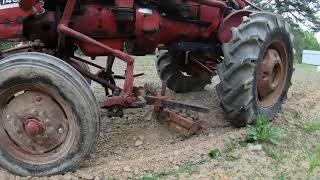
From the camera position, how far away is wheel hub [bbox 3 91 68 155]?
3.94 metres

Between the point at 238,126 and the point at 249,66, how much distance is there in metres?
0.68

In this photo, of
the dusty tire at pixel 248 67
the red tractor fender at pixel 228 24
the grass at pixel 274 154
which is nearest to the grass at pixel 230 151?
the grass at pixel 274 154

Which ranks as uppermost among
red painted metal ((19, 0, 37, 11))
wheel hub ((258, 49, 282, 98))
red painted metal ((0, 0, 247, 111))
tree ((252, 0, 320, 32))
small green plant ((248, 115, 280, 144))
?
red painted metal ((19, 0, 37, 11))

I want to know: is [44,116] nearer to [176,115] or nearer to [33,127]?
[33,127]

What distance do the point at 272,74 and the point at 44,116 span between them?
8.91ft

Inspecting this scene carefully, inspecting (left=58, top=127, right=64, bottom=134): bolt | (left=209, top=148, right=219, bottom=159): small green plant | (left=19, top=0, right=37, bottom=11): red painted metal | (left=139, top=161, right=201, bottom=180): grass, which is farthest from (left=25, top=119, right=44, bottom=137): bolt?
(left=209, top=148, right=219, bottom=159): small green plant

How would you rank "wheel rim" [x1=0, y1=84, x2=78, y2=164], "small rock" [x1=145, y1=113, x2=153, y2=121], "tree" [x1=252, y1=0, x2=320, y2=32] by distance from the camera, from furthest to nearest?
1. "tree" [x1=252, y1=0, x2=320, y2=32]
2. "small rock" [x1=145, y1=113, x2=153, y2=121]
3. "wheel rim" [x1=0, y1=84, x2=78, y2=164]

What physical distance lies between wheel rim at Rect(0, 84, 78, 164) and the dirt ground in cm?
22

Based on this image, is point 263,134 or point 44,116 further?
point 263,134

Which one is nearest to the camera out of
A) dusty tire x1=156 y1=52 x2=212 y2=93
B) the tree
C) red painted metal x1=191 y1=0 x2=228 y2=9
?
red painted metal x1=191 y1=0 x2=228 y2=9

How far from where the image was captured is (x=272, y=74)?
556 centimetres

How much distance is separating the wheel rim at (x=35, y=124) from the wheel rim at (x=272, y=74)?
7.18 ft

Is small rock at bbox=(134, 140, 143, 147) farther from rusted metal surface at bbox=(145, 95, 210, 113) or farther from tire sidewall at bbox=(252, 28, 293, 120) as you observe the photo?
tire sidewall at bbox=(252, 28, 293, 120)

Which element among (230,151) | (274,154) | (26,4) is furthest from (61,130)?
(274,154)
